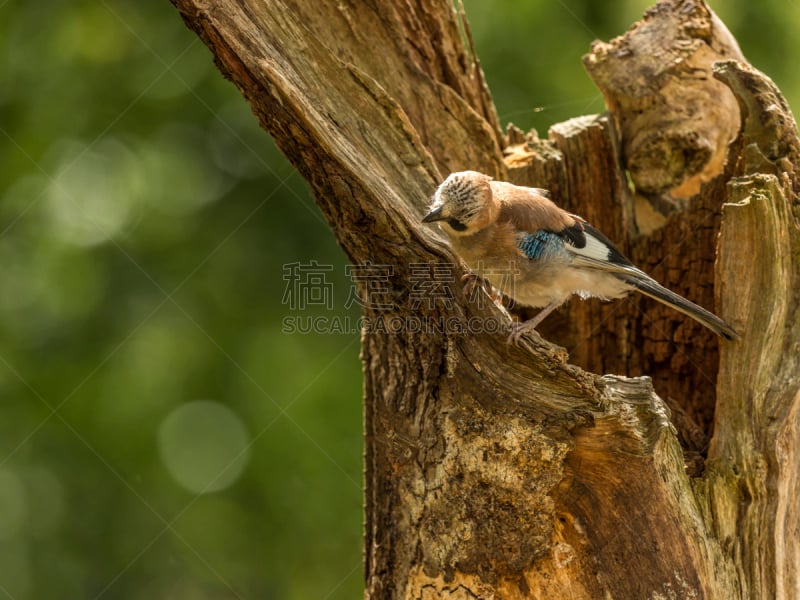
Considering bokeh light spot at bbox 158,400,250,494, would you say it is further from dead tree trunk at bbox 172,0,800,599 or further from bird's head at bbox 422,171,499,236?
bird's head at bbox 422,171,499,236

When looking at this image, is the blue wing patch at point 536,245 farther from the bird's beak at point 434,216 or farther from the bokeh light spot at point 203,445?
the bokeh light spot at point 203,445

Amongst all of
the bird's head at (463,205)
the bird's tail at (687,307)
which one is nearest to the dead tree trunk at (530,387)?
the bird's tail at (687,307)

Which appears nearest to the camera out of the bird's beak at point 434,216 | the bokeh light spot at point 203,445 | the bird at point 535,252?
the bird's beak at point 434,216

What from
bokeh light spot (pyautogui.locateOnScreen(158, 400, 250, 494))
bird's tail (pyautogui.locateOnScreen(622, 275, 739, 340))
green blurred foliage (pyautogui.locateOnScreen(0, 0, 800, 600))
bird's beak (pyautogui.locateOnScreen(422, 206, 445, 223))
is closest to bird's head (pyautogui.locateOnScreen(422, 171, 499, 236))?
bird's beak (pyautogui.locateOnScreen(422, 206, 445, 223))

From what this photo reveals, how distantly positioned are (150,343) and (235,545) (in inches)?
77.5

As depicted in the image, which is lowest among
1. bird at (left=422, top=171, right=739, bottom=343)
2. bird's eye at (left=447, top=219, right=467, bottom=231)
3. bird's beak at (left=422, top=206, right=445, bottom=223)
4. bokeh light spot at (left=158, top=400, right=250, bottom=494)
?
bokeh light spot at (left=158, top=400, right=250, bottom=494)

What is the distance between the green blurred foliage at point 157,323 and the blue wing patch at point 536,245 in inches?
119

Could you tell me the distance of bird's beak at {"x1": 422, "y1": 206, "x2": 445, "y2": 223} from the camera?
14.1 ft

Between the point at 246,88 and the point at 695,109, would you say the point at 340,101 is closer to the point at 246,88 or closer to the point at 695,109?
the point at 246,88

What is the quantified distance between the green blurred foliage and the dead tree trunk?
297 cm

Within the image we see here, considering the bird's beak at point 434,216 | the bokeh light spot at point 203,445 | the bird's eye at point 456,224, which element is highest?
the bird's beak at point 434,216

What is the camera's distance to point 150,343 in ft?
25.5

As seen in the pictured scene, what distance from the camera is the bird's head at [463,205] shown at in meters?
4.36

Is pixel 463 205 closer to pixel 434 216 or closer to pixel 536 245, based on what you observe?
pixel 434 216
